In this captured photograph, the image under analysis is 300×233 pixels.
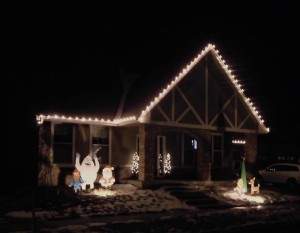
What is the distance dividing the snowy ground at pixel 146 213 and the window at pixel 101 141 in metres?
2.16

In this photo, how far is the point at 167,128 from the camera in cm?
2067

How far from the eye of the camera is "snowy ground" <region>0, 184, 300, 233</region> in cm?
1280

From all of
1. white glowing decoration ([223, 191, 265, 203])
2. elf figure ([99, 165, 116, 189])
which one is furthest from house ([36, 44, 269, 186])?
white glowing decoration ([223, 191, 265, 203])

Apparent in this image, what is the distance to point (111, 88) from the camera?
23.5m

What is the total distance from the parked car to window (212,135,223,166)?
2.91 meters

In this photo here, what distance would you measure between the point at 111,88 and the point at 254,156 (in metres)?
8.70

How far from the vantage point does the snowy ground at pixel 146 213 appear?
42.0 ft

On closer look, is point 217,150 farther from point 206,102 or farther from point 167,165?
point 206,102

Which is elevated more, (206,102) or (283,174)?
(206,102)

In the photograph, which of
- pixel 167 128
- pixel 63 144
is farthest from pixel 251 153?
pixel 63 144

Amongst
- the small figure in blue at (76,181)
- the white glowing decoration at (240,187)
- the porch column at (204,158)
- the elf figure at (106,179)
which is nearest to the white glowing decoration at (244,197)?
the white glowing decoration at (240,187)

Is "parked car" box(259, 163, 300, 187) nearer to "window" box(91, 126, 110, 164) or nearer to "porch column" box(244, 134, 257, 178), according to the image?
"porch column" box(244, 134, 257, 178)

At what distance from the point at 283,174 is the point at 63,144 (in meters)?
14.5

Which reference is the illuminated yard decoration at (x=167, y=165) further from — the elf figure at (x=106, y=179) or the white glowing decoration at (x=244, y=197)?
the elf figure at (x=106, y=179)
